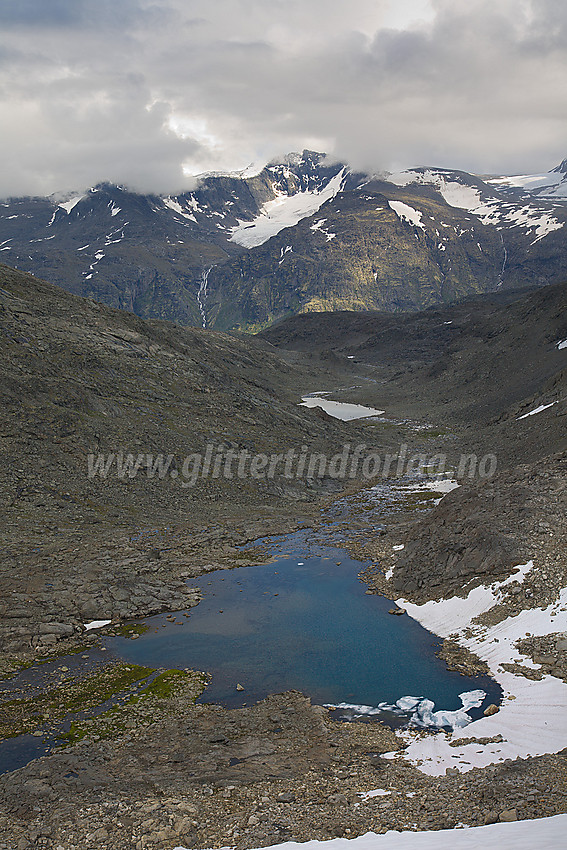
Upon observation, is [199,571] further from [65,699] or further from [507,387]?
[507,387]

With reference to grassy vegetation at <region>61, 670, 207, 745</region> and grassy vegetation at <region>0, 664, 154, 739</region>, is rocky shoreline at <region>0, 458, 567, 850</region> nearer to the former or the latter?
grassy vegetation at <region>61, 670, 207, 745</region>

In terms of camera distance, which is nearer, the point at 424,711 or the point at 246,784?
the point at 246,784

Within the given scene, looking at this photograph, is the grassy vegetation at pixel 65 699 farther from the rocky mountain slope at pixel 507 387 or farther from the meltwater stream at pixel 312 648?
the rocky mountain slope at pixel 507 387

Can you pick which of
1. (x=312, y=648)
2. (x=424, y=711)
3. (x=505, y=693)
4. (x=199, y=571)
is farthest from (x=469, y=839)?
(x=199, y=571)

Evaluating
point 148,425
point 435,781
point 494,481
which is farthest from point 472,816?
point 148,425

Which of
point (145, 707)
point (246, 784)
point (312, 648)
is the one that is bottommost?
point (145, 707)

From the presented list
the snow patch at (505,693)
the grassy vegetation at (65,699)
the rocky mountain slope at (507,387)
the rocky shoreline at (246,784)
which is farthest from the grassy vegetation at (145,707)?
the rocky mountain slope at (507,387)

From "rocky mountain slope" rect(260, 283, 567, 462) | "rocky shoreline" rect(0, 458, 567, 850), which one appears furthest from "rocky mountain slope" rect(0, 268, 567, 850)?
"rocky mountain slope" rect(260, 283, 567, 462)
